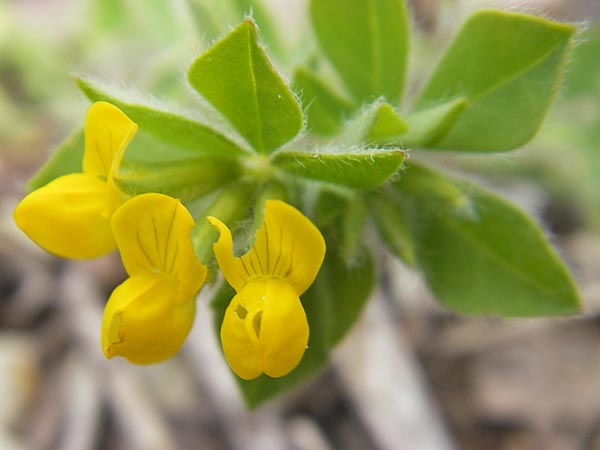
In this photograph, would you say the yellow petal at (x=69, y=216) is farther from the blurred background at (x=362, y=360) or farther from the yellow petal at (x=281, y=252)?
the blurred background at (x=362, y=360)

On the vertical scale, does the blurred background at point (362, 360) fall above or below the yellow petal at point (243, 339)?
below

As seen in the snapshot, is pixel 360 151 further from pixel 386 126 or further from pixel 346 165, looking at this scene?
pixel 386 126

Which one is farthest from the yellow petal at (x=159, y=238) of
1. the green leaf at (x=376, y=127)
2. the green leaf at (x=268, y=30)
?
the green leaf at (x=268, y=30)

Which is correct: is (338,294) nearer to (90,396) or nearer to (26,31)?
(90,396)

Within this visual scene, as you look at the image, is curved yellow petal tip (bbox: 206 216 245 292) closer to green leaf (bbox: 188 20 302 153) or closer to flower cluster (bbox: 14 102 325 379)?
flower cluster (bbox: 14 102 325 379)

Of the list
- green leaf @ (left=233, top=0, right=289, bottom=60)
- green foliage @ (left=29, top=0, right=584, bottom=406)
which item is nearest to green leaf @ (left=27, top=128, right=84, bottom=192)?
green foliage @ (left=29, top=0, right=584, bottom=406)

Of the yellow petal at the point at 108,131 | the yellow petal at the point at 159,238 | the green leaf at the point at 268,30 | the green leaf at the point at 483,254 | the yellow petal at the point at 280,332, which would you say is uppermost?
the yellow petal at the point at 108,131

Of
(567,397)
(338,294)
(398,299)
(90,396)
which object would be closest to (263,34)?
(398,299)
